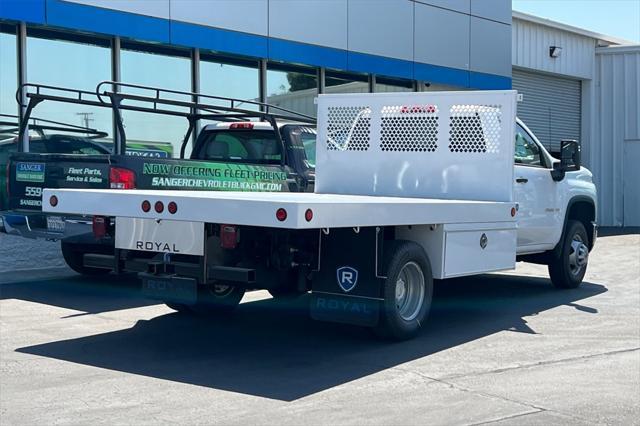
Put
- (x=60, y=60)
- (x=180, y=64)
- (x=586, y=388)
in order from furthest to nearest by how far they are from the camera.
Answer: (x=180, y=64) < (x=60, y=60) < (x=586, y=388)

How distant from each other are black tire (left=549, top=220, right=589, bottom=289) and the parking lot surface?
26.3 inches

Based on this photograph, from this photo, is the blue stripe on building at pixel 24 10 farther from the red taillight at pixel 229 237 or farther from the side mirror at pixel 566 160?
the side mirror at pixel 566 160

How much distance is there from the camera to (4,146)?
13398 mm

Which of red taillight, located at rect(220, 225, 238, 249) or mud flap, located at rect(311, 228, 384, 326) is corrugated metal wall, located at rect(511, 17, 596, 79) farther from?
red taillight, located at rect(220, 225, 238, 249)

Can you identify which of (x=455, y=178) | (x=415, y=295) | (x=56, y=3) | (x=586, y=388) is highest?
(x=56, y=3)

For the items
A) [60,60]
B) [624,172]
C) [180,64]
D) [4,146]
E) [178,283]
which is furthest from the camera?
[624,172]

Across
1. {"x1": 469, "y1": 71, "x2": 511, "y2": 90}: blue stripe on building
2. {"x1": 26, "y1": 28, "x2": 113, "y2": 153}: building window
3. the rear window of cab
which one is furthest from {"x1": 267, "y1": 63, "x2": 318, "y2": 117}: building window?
the rear window of cab

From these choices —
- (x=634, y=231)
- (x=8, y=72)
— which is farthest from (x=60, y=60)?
(x=634, y=231)

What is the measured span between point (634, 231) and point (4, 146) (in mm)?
16729

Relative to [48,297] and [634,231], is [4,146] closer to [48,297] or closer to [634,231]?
[48,297]

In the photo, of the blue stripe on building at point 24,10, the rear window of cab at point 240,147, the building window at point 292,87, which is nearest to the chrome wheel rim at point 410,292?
the rear window of cab at point 240,147

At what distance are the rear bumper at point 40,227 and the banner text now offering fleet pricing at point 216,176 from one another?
0.88 m

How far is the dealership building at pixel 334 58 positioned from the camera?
14234mm

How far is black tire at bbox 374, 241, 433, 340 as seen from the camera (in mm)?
7547
